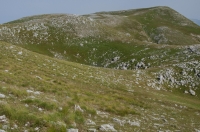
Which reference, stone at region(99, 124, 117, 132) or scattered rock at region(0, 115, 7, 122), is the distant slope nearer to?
stone at region(99, 124, 117, 132)

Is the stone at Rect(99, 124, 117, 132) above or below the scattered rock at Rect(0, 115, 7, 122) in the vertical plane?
below

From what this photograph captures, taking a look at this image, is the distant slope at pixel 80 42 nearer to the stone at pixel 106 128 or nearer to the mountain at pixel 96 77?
the mountain at pixel 96 77

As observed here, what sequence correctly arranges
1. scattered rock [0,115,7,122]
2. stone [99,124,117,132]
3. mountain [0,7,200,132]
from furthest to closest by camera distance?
mountain [0,7,200,132], stone [99,124,117,132], scattered rock [0,115,7,122]

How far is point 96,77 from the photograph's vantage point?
3288cm

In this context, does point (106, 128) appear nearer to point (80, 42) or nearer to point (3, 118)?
point (3, 118)

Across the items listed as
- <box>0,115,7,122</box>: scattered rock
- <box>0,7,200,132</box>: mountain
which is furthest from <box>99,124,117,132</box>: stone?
<box>0,115,7,122</box>: scattered rock

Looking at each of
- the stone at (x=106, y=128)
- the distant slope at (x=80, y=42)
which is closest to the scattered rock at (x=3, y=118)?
the stone at (x=106, y=128)

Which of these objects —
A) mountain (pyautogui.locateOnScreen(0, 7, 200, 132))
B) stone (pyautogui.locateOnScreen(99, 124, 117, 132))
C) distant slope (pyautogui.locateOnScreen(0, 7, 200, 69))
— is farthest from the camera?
distant slope (pyautogui.locateOnScreen(0, 7, 200, 69))

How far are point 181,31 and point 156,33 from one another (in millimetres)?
15694

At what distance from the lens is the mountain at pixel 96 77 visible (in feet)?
42.3

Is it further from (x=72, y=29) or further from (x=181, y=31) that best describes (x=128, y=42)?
(x=181, y=31)

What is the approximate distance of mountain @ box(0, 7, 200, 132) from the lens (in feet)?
42.3

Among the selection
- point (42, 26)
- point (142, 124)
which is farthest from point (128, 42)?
point (142, 124)

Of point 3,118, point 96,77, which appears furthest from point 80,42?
point 3,118
